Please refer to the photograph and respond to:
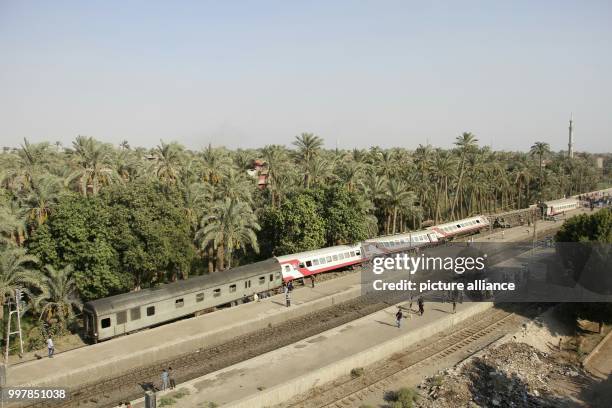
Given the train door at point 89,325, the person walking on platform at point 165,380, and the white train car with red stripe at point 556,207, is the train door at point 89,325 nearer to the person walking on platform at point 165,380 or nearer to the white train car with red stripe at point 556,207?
the person walking on platform at point 165,380

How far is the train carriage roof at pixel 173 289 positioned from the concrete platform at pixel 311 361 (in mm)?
7989

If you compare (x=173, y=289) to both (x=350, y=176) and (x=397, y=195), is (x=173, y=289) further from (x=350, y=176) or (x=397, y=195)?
(x=397, y=195)

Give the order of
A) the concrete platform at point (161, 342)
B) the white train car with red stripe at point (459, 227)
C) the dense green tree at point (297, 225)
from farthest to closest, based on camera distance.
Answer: the white train car with red stripe at point (459, 227)
the dense green tree at point (297, 225)
the concrete platform at point (161, 342)

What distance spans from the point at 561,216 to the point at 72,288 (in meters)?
76.2

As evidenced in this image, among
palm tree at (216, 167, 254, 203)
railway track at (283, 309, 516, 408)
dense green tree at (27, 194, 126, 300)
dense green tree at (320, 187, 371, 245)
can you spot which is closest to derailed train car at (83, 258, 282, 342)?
dense green tree at (27, 194, 126, 300)

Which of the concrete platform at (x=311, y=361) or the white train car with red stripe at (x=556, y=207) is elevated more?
the white train car with red stripe at (x=556, y=207)

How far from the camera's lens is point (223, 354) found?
91.2ft

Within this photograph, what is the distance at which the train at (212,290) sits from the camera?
91.5ft

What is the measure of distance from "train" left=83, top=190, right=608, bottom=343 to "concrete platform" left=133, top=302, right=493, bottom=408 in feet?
25.5

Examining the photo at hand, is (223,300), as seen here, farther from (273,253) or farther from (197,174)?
(197,174)

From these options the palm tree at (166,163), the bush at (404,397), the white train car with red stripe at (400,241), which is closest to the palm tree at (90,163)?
the palm tree at (166,163)

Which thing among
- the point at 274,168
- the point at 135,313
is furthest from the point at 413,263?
the point at 135,313

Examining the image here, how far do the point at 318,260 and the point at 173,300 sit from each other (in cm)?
1469

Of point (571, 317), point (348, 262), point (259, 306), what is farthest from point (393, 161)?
point (259, 306)
